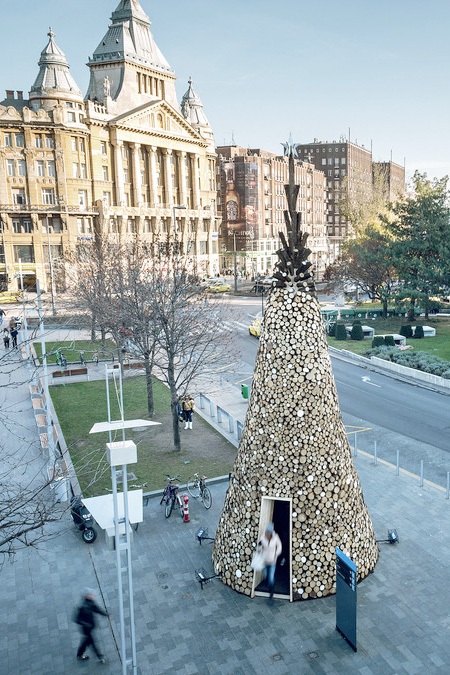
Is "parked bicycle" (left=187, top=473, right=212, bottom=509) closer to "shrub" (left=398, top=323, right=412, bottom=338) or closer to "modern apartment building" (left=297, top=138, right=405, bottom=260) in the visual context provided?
"shrub" (left=398, top=323, right=412, bottom=338)

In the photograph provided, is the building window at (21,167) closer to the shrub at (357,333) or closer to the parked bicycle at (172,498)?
the shrub at (357,333)

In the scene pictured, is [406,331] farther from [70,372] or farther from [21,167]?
[21,167]

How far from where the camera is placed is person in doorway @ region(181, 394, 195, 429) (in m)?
23.2

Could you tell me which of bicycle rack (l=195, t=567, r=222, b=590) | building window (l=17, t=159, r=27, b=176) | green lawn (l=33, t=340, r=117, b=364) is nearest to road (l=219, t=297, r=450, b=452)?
green lawn (l=33, t=340, r=117, b=364)

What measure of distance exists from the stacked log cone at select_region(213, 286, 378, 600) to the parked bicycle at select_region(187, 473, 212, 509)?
4617 mm

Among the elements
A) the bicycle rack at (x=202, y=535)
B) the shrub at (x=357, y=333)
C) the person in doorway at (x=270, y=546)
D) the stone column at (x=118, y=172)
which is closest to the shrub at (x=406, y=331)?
the shrub at (x=357, y=333)

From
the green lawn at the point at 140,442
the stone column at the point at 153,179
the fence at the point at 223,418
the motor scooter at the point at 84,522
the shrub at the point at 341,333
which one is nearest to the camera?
the motor scooter at the point at 84,522

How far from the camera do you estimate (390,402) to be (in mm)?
27312

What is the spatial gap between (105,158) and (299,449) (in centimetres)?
7575

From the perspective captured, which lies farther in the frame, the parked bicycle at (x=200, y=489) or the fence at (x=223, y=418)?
the fence at (x=223, y=418)

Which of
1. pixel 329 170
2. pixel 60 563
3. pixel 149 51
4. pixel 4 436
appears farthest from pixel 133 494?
pixel 329 170

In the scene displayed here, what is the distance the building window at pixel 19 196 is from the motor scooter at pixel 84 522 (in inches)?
2548

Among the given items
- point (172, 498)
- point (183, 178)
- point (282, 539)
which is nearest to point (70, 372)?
point (172, 498)

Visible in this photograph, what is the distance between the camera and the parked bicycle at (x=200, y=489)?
16.4 m
